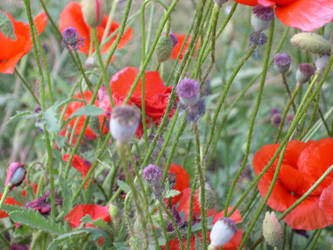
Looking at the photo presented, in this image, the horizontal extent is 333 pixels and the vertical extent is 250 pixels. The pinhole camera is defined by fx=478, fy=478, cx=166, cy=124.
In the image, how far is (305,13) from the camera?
1.67 ft

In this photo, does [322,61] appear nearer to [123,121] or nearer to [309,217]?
[309,217]

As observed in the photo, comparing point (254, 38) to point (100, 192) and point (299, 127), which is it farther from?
point (100, 192)

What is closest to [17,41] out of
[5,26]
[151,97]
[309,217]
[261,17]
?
[5,26]

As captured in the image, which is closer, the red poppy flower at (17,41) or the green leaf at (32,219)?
the green leaf at (32,219)

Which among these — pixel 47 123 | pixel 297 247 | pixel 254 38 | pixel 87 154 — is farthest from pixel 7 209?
pixel 297 247

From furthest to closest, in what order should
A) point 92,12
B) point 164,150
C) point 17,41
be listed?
1. point 17,41
2. point 164,150
3. point 92,12

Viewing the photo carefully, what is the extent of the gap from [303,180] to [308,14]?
0.79 feet

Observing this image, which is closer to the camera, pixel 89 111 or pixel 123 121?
pixel 123 121

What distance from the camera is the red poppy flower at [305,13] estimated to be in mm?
Answer: 492

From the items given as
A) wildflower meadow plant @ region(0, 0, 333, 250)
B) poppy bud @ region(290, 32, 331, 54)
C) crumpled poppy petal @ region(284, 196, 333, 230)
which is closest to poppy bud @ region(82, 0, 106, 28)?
wildflower meadow plant @ region(0, 0, 333, 250)

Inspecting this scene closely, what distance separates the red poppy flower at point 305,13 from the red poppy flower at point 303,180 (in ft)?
0.66

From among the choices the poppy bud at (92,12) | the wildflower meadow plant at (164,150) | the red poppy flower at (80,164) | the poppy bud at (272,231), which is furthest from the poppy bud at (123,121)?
the red poppy flower at (80,164)

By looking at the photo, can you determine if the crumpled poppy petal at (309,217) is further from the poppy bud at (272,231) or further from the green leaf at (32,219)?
the green leaf at (32,219)

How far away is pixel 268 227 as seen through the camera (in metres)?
0.56
